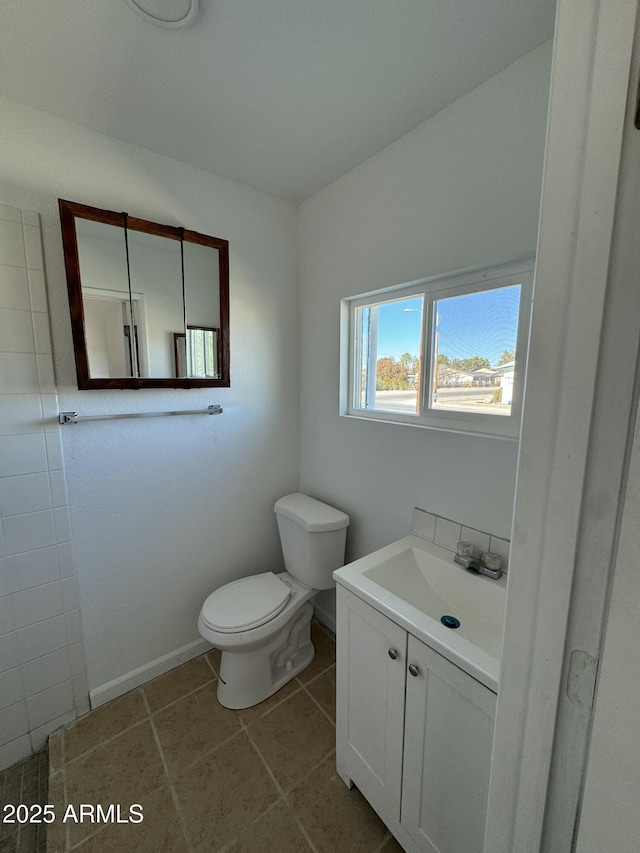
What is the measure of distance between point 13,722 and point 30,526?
0.78 meters

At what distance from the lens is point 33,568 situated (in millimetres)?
1333

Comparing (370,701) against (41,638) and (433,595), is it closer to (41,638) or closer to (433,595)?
(433,595)

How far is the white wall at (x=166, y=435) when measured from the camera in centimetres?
129

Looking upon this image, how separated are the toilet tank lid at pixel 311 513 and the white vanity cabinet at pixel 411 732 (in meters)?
0.49

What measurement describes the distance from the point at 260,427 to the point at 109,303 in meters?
0.89

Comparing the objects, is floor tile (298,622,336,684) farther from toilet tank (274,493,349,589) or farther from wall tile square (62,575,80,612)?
wall tile square (62,575,80,612)

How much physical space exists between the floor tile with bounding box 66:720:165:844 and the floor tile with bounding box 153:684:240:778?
0.05 meters

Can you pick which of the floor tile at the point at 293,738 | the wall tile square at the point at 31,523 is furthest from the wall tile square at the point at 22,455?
the floor tile at the point at 293,738

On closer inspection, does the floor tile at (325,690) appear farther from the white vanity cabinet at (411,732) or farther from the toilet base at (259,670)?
the white vanity cabinet at (411,732)

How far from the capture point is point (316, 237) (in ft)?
5.82

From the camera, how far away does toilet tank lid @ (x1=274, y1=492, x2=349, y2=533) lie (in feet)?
5.40

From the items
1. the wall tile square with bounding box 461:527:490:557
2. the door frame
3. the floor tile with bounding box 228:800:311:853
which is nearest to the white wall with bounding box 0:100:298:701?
the floor tile with bounding box 228:800:311:853

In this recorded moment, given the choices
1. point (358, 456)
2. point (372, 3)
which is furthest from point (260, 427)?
point (372, 3)

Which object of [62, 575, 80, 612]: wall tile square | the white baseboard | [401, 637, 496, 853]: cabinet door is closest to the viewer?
[401, 637, 496, 853]: cabinet door
